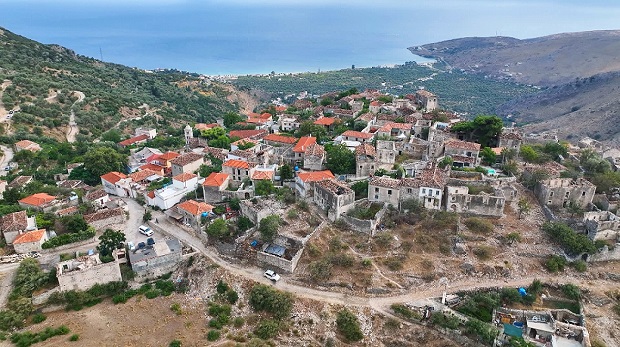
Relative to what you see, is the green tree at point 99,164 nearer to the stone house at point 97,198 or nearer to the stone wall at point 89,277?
the stone house at point 97,198

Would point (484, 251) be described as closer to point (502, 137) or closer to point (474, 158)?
point (474, 158)

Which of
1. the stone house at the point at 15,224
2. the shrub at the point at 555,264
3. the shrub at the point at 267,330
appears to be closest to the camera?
the shrub at the point at 267,330

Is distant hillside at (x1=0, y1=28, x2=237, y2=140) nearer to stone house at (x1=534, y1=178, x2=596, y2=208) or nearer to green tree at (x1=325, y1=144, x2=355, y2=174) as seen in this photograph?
green tree at (x1=325, y1=144, x2=355, y2=174)

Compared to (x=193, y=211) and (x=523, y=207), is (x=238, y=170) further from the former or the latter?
(x=523, y=207)

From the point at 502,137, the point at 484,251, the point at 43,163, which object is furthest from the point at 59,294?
the point at 502,137

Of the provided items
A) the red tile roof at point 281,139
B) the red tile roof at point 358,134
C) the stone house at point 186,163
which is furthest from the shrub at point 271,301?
the red tile roof at point 358,134
